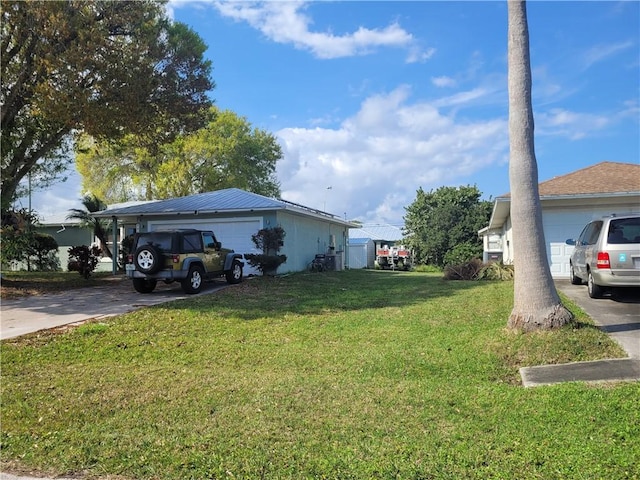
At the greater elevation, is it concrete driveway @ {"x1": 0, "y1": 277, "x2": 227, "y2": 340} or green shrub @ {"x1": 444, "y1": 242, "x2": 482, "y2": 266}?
green shrub @ {"x1": 444, "y1": 242, "x2": 482, "y2": 266}

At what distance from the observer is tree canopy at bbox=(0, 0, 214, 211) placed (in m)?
12.5

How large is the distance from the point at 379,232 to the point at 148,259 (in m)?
41.3

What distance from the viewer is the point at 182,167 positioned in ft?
115

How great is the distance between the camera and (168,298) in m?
12.8

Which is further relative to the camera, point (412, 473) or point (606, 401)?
point (606, 401)

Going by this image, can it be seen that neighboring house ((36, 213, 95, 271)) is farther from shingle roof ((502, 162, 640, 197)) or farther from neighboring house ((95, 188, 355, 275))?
shingle roof ((502, 162, 640, 197))

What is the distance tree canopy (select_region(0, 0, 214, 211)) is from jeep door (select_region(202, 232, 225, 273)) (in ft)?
13.3

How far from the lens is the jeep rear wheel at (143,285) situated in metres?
14.0

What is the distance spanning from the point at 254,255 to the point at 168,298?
4964 millimetres

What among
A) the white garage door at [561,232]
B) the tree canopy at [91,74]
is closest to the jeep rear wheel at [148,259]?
the tree canopy at [91,74]

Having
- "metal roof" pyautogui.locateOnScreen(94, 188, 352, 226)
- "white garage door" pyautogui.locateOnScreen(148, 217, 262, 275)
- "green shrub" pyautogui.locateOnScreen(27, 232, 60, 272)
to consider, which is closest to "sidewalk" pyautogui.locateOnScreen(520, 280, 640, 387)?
"metal roof" pyautogui.locateOnScreen(94, 188, 352, 226)

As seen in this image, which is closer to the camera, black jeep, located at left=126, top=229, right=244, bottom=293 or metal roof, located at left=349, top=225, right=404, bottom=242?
black jeep, located at left=126, top=229, right=244, bottom=293

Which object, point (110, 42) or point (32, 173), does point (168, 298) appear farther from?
point (32, 173)

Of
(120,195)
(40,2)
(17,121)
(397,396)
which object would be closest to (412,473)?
(397,396)
